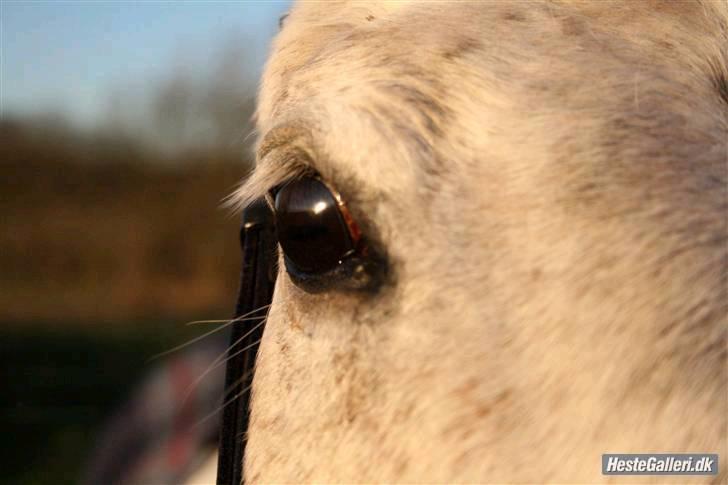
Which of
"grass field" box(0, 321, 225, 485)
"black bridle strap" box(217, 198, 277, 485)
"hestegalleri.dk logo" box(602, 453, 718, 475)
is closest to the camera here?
"hestegalleri.dk logo" box(602, 453, 718, 475)

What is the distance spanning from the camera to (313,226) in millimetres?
1411

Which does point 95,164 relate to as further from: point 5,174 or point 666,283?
point 666,283

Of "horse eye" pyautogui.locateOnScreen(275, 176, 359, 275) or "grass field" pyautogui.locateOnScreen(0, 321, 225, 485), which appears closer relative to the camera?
"horse eye" pyautogui.locateOnScreen(275, 176, 359, 275)

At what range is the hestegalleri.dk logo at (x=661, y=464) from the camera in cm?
107

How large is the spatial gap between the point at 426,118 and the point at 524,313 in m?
0.35

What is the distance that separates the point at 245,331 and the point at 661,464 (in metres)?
1.16

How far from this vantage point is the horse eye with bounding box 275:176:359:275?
4.53ft

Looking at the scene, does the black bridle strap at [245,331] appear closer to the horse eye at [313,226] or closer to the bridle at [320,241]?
the bridle at [320,241]

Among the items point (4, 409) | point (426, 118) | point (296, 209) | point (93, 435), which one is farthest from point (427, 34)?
point (4, 409)

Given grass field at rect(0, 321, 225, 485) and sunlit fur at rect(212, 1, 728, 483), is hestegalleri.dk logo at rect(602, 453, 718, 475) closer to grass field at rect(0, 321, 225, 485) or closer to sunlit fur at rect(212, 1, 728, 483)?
sunlit fur at rect(212, 1, 728, 483)

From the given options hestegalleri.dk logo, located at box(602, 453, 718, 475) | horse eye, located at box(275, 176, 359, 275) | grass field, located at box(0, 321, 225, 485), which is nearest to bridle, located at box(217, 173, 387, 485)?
horse eye, located at box(275, 176, 359, 275)

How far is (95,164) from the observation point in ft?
76.2

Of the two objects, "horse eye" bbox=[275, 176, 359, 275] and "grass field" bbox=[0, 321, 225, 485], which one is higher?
"horse eye" bbox=[275, 176, 359, 275]

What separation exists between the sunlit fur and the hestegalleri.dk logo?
13mm
